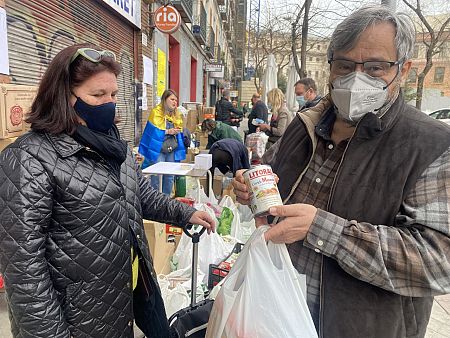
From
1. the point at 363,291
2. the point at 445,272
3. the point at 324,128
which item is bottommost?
the point at 363,291

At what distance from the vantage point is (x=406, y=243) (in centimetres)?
98

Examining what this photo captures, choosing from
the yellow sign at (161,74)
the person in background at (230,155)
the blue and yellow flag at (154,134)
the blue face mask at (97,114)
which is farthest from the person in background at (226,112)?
the blue face mask at (97,114)

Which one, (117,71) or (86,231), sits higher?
(117,71)

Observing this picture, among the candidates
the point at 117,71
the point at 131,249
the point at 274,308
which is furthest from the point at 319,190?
the point at 117,71

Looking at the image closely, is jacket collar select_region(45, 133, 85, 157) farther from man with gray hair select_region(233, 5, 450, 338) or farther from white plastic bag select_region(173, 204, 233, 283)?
white plastic bag select_region(173, 204, 233, 283)

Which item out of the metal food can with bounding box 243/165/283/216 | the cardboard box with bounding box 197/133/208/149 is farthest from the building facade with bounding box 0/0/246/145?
the metal food can with bounding box 243/165/283/216

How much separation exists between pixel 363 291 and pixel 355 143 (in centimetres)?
49

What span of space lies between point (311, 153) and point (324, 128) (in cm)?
11

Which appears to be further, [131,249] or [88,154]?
[131,249]

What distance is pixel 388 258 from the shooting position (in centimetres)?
100

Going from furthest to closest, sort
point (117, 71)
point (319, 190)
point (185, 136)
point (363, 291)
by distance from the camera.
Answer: point (185, 136) < point (117, 71) < point (319, 190) < point (363, 291)

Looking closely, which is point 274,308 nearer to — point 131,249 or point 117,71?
point 131,249

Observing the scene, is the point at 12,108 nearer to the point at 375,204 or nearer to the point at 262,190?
the point at 262,190

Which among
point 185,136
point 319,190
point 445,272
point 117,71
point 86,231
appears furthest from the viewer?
point 185,136
